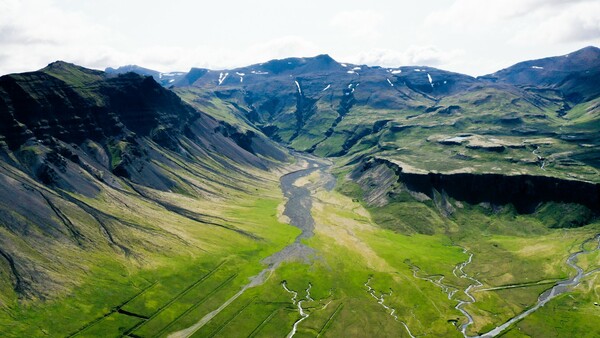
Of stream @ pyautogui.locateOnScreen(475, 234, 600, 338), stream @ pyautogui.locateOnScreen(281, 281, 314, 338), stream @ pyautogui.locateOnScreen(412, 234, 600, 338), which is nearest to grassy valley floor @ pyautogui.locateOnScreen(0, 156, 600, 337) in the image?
stream @ pyautogui.locateOnScreen(281, 281, 314, 338)

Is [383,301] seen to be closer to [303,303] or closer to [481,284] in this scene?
[303,303]

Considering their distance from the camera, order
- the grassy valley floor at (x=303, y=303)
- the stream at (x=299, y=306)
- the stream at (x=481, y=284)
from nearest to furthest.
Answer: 1. the grassy valley floor at (x=303, y=303)
2. the stream at (x=299, y=306)
3. the stream at (x=481, y=284)

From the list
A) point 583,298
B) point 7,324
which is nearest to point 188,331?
point 7,324

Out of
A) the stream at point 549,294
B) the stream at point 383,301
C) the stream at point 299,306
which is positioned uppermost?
the stream at point 299,306

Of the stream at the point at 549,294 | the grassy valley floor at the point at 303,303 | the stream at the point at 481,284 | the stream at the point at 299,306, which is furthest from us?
the stream at the point at 481,284

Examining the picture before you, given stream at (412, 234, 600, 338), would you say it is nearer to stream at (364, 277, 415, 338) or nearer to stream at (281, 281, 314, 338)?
stream at (364, 277, 415, 338)

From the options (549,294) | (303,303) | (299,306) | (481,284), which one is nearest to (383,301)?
(303,303)

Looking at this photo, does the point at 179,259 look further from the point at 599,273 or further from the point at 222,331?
the point at 599,273

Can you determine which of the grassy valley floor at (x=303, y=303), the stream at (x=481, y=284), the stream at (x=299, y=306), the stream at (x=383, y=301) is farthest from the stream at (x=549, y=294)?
the stream at (x=299, y=306)

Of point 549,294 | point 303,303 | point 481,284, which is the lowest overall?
point 549,294

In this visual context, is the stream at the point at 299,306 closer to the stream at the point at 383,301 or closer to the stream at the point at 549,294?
the stream at the point at 383,301

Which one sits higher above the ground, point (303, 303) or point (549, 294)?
point (303, 303)
